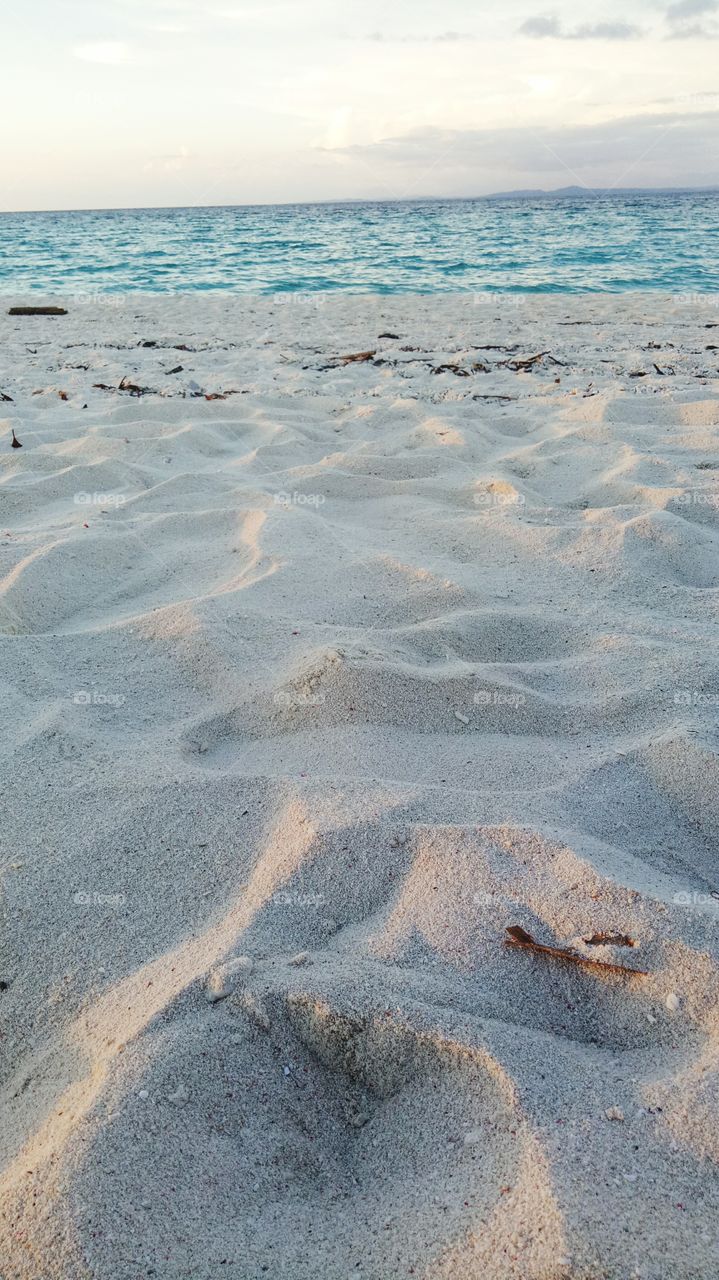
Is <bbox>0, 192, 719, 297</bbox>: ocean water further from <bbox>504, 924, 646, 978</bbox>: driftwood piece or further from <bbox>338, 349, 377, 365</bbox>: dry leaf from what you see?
<bbox>504, 924, 646, 978</bbox>: driftwood piece

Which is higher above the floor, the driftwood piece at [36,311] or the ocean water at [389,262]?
the ocean water at [389,262]

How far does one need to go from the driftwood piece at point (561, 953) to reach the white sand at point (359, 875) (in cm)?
1

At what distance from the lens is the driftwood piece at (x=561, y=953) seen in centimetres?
134

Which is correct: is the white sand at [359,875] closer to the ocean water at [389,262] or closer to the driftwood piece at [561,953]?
the driftwood piece at [561,953]

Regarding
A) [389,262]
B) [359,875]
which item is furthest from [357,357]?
[389,262]

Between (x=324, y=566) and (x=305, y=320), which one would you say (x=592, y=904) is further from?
(x=305, y=320)

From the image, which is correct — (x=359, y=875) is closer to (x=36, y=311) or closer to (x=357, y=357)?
(x=357, y=357)

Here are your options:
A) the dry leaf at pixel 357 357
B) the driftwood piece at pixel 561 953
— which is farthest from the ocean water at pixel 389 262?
the driftwood piece at pixel 561 953

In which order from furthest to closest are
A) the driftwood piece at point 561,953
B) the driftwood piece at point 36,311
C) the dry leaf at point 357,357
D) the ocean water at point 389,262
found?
the ocean water at point 389,262, the driftwood piece at point 36,311, the dry leaf at point 357,357, the driftwood piece at point 561,953

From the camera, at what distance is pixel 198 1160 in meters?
1.08

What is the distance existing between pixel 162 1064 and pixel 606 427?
3.91m

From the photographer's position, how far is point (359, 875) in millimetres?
1565

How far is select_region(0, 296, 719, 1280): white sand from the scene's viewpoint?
3.36 ft

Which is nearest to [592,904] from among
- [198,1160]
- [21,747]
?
[198,1160]
